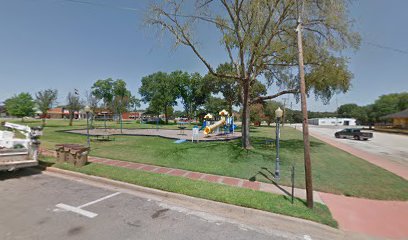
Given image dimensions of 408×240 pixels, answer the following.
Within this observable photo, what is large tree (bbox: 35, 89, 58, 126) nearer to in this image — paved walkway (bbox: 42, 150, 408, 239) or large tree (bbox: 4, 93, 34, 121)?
large tree (bbox: 4, 93, 34, 121)

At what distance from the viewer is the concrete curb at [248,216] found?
4.26 metres

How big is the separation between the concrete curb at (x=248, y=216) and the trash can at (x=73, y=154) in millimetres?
2651

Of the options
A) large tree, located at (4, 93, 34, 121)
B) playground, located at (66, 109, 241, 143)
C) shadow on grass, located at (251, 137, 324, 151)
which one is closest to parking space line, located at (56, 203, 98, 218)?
playground, located at (66, 109, 241, 143)

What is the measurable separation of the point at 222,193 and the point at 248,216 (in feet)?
3.63

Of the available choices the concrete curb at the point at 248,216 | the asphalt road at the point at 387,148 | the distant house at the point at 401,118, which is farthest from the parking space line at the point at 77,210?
the distant house at the point at 401,118

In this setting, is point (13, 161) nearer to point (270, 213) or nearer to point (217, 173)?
point (217, 173)

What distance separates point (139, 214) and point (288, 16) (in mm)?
12217

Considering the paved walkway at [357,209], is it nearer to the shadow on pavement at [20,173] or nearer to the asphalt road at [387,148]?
the shadow on pavement at [20,173]

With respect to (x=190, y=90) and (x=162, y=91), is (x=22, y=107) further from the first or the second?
(x=190, y=90)

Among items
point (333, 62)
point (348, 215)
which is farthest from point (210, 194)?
point (333, 62)

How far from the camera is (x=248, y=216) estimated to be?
478 centimetres

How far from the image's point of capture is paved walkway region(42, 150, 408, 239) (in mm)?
4488

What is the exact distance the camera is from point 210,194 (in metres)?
5.63

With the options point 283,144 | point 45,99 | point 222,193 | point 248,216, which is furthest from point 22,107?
point 248,216
